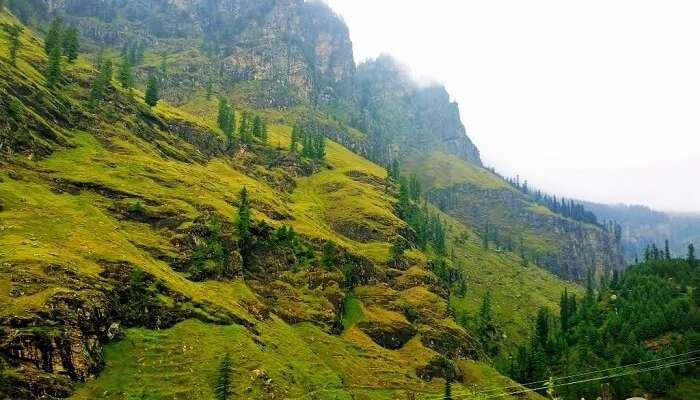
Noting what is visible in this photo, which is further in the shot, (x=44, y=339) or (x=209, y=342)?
(x=209, y=342)

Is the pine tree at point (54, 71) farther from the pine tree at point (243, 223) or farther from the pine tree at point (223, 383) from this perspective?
the pine tree at point (223, 383)

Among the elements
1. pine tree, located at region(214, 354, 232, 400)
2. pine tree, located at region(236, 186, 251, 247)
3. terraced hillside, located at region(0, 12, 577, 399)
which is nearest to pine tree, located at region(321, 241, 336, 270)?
terraced hillside, located at region(0, 12, 577, 399)

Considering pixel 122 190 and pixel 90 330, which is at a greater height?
pixel 122 190

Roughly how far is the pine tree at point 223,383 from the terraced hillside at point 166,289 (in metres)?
1.96

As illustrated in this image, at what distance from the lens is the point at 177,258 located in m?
136

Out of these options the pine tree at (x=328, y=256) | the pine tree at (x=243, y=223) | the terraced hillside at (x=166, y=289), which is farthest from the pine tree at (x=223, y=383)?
the pine tree at (x=328, y=256)

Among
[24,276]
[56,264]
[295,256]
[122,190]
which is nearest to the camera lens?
[24,276]

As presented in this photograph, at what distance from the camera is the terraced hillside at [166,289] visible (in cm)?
9394

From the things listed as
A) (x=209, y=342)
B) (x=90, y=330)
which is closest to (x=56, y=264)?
(x=90, y=330)

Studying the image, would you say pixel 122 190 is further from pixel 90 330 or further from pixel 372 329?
pixel 372 329

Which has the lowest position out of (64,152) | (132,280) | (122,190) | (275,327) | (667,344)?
(667,344)

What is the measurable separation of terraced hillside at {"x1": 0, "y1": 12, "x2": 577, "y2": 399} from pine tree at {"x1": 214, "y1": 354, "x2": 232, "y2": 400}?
6.43 ft

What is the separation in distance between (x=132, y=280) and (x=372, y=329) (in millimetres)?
73379

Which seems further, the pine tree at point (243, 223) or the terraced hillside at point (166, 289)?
the pine tree at point (243, 223)
